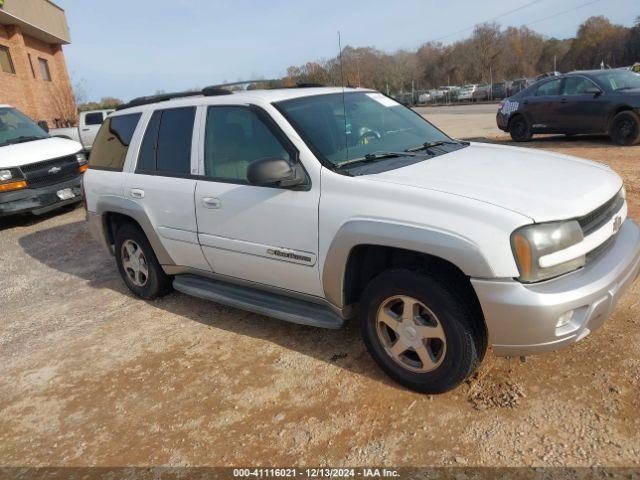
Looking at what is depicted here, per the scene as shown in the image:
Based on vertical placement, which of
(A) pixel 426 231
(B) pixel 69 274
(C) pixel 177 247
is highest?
(A) pixel 426 231

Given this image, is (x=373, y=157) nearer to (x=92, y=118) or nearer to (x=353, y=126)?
(x=353, y=126)

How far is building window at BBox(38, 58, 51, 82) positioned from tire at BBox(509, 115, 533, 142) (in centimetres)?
2319

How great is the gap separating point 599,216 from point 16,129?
32.3 ft

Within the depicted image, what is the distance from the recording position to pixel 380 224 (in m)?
2.85

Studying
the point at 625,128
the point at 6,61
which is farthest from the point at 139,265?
the point at 6,61

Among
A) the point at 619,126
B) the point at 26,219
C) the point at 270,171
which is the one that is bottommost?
the point at 26,219

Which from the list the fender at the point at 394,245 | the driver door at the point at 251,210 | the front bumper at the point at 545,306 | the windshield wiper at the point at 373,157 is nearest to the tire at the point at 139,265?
the driver door at the point at 251,210

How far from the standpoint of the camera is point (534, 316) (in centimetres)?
247

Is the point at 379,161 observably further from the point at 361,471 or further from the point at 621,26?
the point at 621,26

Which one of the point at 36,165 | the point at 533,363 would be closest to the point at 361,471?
the point at 533,363

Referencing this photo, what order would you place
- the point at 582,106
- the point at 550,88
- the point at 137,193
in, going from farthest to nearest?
the point at 550,88, the point at 582,106, the point at 137,193

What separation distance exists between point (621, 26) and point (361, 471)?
7498 centimetres

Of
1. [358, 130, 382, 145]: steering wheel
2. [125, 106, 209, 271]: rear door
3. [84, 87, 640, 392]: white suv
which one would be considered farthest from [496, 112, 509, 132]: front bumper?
[125, 106, 209, 271]: rear door

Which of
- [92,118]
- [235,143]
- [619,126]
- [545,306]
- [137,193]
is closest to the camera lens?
[545,306]
